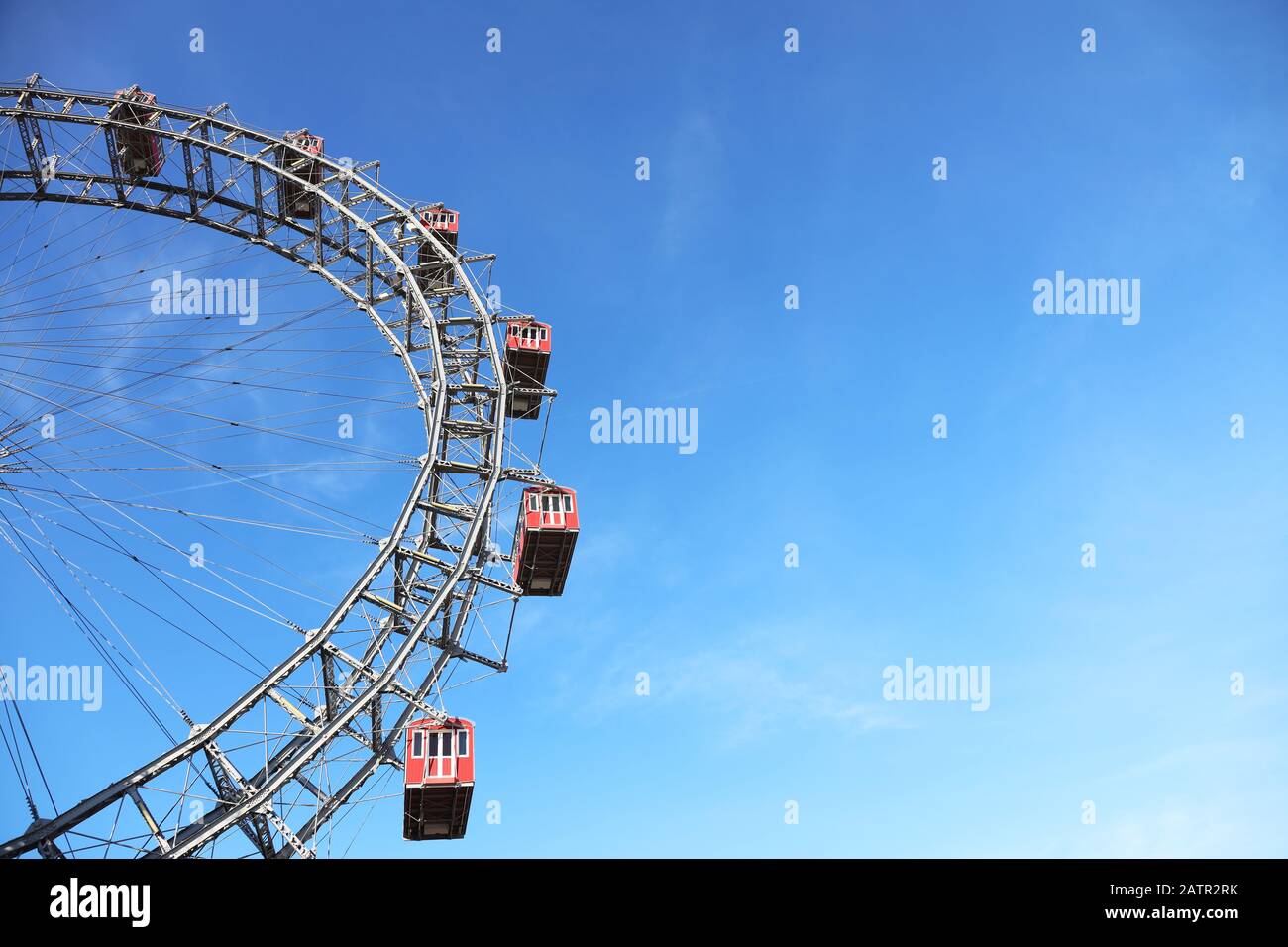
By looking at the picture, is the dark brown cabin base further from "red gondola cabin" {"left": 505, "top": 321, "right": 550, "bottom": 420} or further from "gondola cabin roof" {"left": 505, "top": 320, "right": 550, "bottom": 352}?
"gondola cabin roof" {"left": 505, "top": 320, "right": 550, "bottom": 352}

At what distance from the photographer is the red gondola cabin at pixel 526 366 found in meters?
34.5

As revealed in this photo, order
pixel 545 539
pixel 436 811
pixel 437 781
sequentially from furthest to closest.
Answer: pixel 545 539 → pixel 436 811 → pixel 437 781

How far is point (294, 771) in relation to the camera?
25.0m

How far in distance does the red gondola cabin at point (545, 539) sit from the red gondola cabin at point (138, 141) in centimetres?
1810

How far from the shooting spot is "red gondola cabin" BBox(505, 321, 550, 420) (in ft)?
Result: 113

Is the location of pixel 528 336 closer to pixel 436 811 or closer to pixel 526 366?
pixel 526 366

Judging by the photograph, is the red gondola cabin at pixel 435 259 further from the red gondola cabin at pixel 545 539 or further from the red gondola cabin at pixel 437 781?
the red gondola cabin at pixel 437 781

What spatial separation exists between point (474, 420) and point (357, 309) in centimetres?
694

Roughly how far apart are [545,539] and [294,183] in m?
16.5

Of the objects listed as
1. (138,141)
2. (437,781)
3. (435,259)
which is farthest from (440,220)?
(437,781)

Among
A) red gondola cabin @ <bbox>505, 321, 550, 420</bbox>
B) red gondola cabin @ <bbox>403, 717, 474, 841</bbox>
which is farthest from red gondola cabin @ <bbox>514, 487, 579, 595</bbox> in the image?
red gondola cabin @ <bbox>403, 717, 474, 841</bbox>

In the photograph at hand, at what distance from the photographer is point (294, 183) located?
35.6m
